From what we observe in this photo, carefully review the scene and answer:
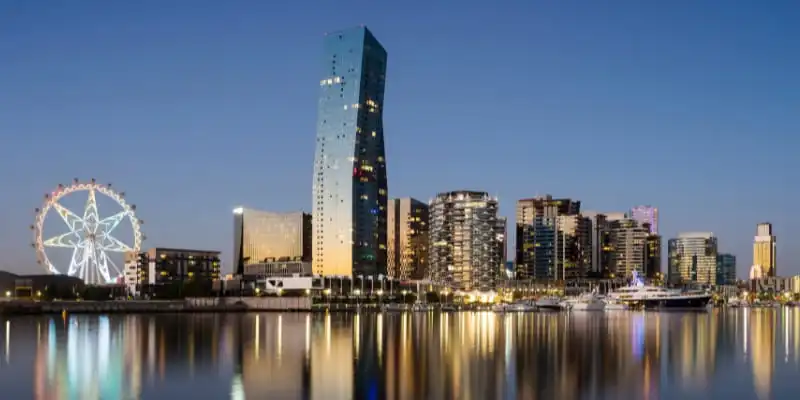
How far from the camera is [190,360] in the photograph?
184 ft

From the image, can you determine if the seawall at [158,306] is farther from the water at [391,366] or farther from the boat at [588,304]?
the water at [391,366]

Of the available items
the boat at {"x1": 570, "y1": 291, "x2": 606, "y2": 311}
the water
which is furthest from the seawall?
the water

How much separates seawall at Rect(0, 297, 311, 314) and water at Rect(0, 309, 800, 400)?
75.6m

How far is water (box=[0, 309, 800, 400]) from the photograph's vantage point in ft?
134

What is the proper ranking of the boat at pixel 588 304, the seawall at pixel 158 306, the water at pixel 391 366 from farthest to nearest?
1. the boat at pixel 588 304
2. the seawall at pixel 158 306
3. the water at pixel 391 366

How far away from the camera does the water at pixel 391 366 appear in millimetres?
40844

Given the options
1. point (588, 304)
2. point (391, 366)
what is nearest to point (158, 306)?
point (588, 304)

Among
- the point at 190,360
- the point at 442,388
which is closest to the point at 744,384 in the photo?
the point at 442,388

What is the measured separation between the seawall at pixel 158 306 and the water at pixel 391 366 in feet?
248

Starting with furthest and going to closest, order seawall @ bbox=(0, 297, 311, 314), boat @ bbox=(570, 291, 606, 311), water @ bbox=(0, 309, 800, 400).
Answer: boat @ bbox=(570, 291, 606, 311) < seawall @ bbox=(0, 297, 311, 314) < water @ bbox=(0, 309, 800, 400)

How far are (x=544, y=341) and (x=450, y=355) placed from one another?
19244mm

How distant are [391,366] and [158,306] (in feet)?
426

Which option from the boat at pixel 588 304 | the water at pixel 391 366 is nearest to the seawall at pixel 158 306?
the boat at pixel 588 304

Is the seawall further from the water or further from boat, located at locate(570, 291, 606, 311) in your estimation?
the water
